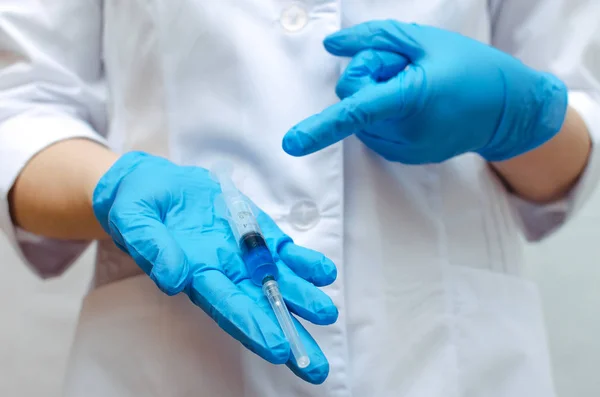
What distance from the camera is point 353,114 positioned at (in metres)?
0.45

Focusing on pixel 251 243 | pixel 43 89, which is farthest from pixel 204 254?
pixel 43 89

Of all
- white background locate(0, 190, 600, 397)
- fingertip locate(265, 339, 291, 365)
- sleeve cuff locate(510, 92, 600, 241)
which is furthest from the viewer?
white background locate(0, 190, 600, 397)

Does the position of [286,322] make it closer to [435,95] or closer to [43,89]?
[435,95]

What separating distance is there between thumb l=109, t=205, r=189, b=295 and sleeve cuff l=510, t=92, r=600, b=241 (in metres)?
0.37

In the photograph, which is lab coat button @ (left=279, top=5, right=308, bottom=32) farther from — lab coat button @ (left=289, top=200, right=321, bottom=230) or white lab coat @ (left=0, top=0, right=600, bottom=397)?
lab coat button @ (left=289, top=200, right=321, bottom=230)

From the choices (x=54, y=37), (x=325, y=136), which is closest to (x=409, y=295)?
(x=325, y=136)

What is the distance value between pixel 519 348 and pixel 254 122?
30cm

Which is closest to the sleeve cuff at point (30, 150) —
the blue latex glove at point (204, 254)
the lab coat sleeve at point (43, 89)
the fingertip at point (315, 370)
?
the lab coat sleeve at point (43, 89)

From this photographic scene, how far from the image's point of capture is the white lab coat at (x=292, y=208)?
49 cm

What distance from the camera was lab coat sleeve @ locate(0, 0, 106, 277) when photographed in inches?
21.4

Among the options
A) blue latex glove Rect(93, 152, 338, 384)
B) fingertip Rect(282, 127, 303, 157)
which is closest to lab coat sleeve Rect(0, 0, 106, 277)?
blue latex glove Rect(93, 152, 338, 384)

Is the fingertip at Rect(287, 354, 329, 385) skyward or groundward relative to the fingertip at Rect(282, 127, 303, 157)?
groundward

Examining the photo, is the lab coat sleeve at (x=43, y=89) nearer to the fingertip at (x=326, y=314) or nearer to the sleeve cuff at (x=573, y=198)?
the fingertip at (x=326, y=314)

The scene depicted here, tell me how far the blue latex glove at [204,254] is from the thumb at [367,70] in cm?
12
